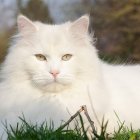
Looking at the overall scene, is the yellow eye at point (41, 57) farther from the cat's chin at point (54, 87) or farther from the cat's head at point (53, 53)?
the cat's chin at point (54, 87)

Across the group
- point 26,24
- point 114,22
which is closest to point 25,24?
point 26,24

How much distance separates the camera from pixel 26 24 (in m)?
3.59

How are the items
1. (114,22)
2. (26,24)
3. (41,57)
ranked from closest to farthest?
(41,57) < (26,24) < (114,22)

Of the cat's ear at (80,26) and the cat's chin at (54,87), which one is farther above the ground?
the cat's ear at (80,26)

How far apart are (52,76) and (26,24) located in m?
0.55

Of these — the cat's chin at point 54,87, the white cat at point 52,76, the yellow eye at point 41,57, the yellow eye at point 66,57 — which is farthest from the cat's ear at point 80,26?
the cat's chin at point 54,87

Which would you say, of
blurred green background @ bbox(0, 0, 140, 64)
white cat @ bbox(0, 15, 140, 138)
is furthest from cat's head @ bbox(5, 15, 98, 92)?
blurred green background @ bbox(0, 0, 140, 64)

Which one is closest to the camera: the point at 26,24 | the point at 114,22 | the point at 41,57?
the point at 41,57

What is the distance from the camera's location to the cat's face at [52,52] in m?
3.38

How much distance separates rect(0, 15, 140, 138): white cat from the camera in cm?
343

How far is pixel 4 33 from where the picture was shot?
10805mm

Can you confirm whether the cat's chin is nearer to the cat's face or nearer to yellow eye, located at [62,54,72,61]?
the cat's face

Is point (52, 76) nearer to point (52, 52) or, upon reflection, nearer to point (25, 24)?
point (52, 52)

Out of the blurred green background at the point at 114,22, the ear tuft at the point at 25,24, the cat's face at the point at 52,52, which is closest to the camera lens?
the cat's face at the point at 52,52
